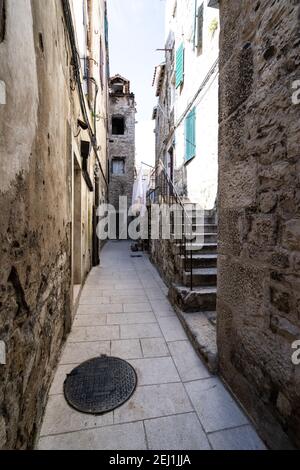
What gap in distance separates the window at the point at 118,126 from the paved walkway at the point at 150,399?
16.5m

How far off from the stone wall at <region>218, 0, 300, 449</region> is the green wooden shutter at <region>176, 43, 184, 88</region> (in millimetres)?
7544

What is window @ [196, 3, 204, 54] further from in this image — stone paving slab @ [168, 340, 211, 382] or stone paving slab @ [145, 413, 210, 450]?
stone paving slab @ [145, 413, 210, 450]

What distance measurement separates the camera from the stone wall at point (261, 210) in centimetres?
132

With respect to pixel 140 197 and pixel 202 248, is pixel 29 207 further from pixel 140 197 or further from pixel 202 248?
pixel 140 197

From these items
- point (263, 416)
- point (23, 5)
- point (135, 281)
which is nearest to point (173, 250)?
point (135, 281)

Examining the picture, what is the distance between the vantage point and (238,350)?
1852 mm

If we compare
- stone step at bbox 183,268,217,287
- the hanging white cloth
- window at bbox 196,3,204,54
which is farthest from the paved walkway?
window at bbox 196,3,204,54

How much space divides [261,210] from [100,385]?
1.99m

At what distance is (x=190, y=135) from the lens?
7551 millimetres

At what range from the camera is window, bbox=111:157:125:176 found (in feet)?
53.9

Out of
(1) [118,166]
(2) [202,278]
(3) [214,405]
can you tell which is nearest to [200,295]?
(2) [202,278]

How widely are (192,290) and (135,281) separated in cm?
221

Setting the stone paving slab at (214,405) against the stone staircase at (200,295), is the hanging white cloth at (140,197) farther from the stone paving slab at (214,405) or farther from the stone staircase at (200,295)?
the stone paving slab at (214,405)

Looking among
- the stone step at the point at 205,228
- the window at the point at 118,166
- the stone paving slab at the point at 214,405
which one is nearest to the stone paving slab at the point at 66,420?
the stone paving slab at the point at 214,405
